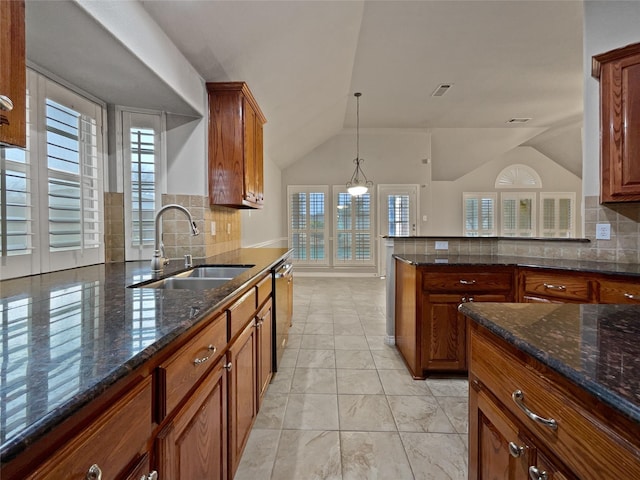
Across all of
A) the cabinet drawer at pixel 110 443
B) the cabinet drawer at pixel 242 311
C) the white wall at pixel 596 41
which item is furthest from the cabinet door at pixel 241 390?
the white wall at pixel 596 41

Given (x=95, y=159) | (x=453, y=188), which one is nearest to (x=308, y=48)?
(x=95, y=159)

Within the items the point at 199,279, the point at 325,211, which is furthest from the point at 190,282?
the point at 325,211

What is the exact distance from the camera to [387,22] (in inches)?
124

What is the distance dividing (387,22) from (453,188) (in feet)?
18.9

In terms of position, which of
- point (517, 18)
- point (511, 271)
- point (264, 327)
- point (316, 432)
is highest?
point (517, 18)

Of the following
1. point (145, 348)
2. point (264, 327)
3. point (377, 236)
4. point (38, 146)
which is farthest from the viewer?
point (377, 236)

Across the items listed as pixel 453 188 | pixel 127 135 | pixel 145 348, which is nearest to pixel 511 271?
pixel 145 348

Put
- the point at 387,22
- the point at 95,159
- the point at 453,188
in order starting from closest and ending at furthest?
1. the point at 95,159
2. the point at 387,22
3. the point at 453,188

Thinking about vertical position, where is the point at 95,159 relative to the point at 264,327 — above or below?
above

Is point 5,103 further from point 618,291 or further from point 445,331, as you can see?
point 618,291

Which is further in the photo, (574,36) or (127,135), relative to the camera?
(574,36)

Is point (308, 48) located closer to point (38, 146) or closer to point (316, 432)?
point (38, 146)

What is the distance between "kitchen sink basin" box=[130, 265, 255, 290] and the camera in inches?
66.5

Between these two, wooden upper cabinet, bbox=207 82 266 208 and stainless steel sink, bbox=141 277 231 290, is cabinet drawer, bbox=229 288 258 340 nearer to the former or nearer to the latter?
stainless steel sink, bbox=141 277 231 290
